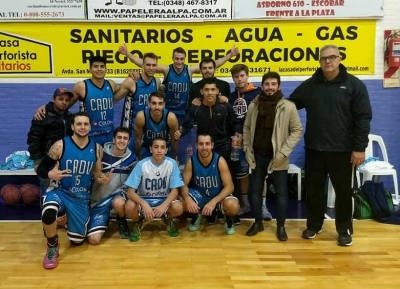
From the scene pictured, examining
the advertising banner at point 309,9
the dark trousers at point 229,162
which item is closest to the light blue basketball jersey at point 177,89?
the dark trousers at point 229,162

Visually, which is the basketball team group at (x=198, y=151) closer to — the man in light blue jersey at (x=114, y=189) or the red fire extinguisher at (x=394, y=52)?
the man in light blue jersey at (x=114, y=189)

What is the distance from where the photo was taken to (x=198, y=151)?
4.04 meters

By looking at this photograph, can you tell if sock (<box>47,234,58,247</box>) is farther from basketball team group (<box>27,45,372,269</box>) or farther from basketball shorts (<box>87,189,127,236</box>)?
basketball shorts (<box>87,189,127,236</box>)

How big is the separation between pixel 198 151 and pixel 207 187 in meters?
0.37

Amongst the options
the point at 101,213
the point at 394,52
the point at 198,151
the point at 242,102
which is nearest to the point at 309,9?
the point at 394,52

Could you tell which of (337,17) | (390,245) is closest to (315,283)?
(390,245)

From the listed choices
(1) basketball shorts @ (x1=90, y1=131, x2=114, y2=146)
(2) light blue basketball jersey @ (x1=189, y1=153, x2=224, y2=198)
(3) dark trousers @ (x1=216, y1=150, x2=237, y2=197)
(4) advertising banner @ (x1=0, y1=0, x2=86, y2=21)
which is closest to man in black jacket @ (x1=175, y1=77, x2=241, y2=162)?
(3) dark trousers @ (x1=216, y1=150, x2=237, y2=197)

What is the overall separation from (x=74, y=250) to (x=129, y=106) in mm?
1651

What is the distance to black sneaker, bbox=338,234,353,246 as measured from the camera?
3688 millimetres

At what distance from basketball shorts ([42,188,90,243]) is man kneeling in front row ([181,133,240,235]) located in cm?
92

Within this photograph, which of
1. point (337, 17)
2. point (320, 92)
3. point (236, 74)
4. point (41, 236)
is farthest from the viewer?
point (337, 17)

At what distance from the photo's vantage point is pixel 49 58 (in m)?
5.34

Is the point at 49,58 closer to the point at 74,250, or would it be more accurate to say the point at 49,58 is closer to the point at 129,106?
the point at 129,106

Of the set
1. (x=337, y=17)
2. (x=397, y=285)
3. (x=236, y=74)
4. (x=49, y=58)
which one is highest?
(x=337, y=17)
